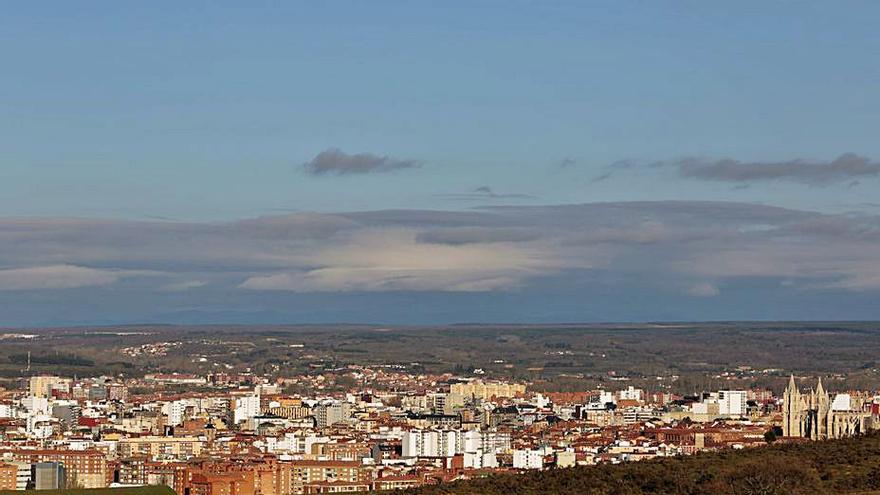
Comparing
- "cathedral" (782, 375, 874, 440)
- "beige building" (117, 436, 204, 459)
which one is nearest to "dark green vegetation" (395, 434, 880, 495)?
"cathedral" (782, 375, 874, 440)

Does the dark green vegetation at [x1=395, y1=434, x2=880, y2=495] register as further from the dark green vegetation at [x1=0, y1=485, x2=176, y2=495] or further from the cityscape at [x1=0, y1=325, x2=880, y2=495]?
the dark green vegetation at [x1=0, y1=485, x2=176, y2=495]

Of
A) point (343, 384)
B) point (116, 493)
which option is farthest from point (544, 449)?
point (343, 384)

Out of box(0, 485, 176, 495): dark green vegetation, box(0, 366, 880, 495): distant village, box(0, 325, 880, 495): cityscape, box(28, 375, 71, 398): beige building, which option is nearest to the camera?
box(0, 485, 176, 495): dark green vegetation

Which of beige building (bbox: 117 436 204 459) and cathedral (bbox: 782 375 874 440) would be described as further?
beige building (bbox: 117 436 204 459)

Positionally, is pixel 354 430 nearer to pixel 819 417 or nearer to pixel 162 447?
pixel 162 447

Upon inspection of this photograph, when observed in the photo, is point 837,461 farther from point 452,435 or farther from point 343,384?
point 343,384

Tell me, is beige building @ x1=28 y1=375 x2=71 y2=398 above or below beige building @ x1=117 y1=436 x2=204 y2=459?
above

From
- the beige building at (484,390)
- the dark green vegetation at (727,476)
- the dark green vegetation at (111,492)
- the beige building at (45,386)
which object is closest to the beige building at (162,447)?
the dark green vegetation at (111,492)
